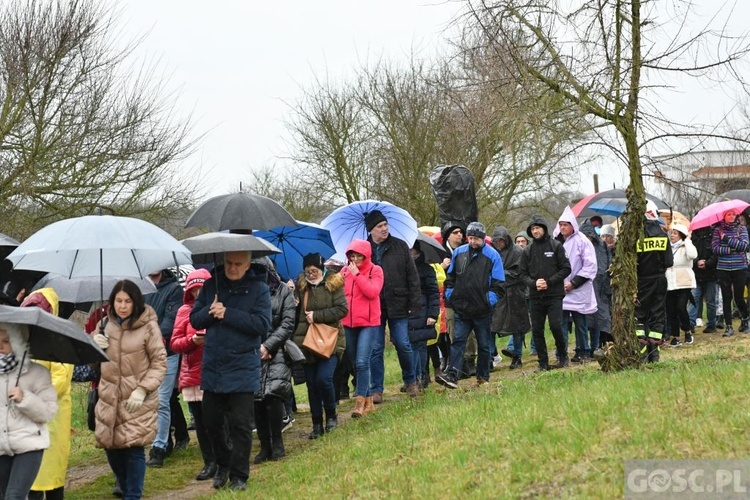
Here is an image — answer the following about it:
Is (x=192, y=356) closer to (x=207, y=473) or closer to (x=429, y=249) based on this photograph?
(x=207, y=473)

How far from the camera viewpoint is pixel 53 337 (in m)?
6.30

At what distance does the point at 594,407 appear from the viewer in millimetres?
7199

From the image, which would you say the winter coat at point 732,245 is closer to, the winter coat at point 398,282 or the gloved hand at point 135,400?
the winter coat at point 398,282

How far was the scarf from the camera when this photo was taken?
20.8 ft

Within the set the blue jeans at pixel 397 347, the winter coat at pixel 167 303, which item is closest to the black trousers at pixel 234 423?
the winter coat at pixel 167 303

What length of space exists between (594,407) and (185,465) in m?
4.50

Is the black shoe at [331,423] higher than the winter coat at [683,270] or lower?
lower

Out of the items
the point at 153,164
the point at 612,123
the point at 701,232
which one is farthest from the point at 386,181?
the point at 612,123

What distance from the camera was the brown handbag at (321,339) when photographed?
998 centimetres

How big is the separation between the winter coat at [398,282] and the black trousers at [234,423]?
3.21 meters

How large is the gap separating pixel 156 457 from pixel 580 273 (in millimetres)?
6930

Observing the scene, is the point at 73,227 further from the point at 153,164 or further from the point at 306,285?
the point at 153,164

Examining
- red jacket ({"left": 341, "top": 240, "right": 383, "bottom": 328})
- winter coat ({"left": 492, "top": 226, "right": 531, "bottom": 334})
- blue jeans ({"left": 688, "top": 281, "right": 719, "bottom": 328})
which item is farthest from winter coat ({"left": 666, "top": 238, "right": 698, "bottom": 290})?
red jacket ({"left": 341, "top": 240, "right": 383, "bottom": 328})

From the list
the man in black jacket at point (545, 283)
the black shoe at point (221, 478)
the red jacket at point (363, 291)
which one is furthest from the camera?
the man in black jacket at point (545, 283)
